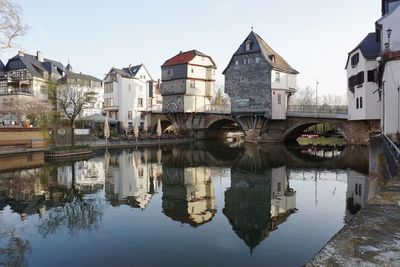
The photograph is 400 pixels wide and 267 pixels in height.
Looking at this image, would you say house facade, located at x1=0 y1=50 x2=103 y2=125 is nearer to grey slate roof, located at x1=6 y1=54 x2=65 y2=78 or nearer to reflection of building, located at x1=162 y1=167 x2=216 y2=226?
grey slate roof, located at x1=6 y1=54 x2=65 y2=78

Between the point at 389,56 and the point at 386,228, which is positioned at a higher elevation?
the point at 389,56

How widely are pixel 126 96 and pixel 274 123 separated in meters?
30.8

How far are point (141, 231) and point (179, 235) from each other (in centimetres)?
140

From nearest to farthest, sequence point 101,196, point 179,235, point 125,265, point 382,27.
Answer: point 125,265 → point 179,235 → point 101,196 → point 382,27

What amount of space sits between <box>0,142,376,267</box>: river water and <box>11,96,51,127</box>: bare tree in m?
18.4

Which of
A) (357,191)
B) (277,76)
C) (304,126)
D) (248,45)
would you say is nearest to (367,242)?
(357,191)

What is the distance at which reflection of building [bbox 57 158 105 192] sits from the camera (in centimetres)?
1953

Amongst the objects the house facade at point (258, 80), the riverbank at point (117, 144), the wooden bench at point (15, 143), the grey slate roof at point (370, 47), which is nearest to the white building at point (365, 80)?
the grey slate roof at point (370, 47)

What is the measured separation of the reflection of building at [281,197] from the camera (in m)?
13.7

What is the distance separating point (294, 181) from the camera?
21.0 meters

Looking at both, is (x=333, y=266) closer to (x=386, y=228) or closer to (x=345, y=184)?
A: (x=386, y=228)

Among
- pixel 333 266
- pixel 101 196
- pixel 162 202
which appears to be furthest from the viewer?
pixel 101 196

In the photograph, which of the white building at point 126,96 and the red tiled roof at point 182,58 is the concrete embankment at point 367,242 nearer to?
the red tiled roof at point 182,58

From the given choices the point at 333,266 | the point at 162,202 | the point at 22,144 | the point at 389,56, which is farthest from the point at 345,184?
the point at 22,144
